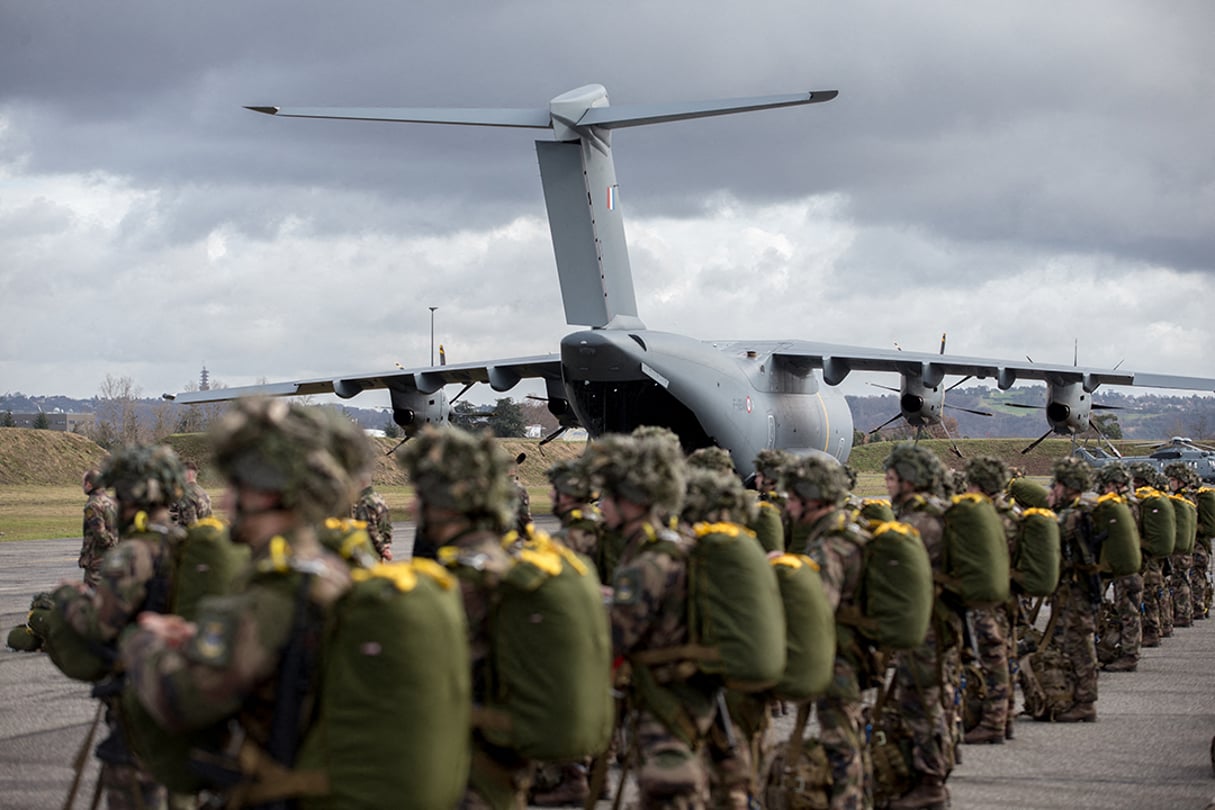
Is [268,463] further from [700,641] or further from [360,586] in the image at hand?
[700,641]

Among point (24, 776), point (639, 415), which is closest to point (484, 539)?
point (24, 776)

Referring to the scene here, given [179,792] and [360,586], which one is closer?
[360,586]

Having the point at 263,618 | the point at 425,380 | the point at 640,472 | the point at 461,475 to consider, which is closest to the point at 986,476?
the point at 640,472

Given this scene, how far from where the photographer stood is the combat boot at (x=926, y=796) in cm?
727

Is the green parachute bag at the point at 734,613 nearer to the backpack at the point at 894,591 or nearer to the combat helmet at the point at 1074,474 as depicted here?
the backpack at the point at 894,591

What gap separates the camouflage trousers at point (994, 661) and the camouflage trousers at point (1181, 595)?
24.5 ft

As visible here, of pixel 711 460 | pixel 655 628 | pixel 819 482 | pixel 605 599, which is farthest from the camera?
pixel 711 460

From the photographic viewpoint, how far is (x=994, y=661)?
905 cm

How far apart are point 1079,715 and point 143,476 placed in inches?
311

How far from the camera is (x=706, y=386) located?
18.3 meters

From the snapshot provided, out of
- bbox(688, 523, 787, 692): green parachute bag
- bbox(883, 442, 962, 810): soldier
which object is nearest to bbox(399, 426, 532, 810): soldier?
bbox(688, 523, 787, 692): green parachute bag

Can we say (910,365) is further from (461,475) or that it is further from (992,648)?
(461,475)

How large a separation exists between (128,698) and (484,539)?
1293 millimetres

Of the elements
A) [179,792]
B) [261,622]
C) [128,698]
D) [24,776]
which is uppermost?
[261,622]
